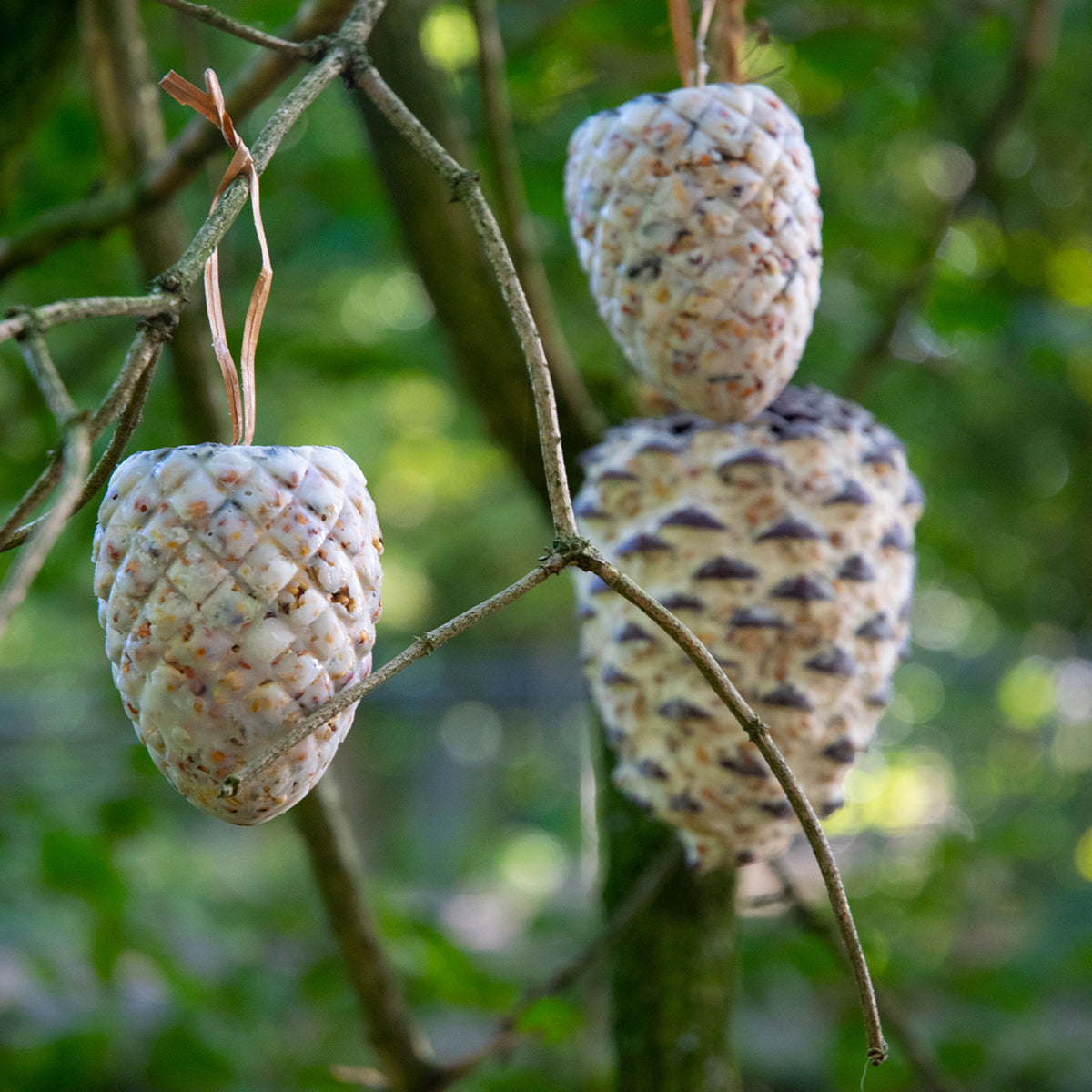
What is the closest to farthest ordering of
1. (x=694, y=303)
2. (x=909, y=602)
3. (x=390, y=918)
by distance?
(x=694, y=303), (x=909, y=602), (x=390, y=918)

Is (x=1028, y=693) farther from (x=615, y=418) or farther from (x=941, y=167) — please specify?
(x=615, y=418)

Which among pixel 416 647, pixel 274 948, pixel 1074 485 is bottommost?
pixel 274 948

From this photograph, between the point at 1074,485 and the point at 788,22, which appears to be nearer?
the point at 788,22

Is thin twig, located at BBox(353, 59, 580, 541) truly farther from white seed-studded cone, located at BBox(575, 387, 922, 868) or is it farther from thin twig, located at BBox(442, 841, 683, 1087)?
thin twig, located at BBox(442, 841, 683, 1087)

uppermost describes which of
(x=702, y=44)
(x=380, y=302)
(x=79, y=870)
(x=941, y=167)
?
(x=702, y=44)

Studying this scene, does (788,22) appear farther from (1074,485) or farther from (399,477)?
(399,477)

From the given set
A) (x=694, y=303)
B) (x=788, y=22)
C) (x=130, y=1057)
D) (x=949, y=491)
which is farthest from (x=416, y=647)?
(x=949, y=491)

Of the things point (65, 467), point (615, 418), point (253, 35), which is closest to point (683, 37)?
point (253, 35)

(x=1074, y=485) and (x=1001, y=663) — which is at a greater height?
(x=1074, y=485)
